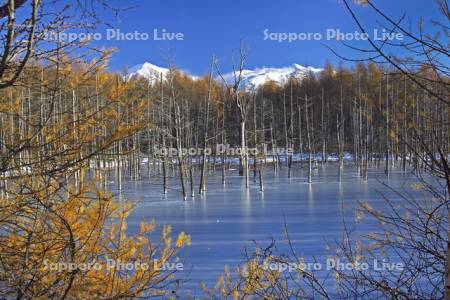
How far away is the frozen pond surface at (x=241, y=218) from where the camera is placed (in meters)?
6.94

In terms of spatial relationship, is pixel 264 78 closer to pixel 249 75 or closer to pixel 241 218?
pixel 249 75

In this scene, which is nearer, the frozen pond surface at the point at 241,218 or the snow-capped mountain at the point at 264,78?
the frozen pond surface at the point at 241,218

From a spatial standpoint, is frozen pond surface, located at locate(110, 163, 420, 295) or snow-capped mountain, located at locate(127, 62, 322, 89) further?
snow-capped mountain, located at locate(127, 62, 322, 89)

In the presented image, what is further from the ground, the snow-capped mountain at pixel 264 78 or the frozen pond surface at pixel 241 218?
the snow-capped mountain at pixel 264 78

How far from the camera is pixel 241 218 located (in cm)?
1073

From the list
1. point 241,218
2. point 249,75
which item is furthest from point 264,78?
point 241,218

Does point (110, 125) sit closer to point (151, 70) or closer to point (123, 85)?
point (123, 85)

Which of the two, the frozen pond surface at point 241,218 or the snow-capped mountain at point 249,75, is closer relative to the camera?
the frozen pond surface at point 241,218

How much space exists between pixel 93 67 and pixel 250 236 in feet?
22.2

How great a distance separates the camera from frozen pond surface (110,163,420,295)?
694cm

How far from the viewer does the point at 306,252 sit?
705 cm

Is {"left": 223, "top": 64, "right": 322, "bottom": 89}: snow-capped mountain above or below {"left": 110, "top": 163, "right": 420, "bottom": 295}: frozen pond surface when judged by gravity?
above

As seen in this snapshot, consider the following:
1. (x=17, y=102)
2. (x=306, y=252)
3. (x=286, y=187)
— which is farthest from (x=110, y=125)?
(x=286, y=187)

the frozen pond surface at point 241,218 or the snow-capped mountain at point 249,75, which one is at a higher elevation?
the snow-capped mountain at point 249,75
